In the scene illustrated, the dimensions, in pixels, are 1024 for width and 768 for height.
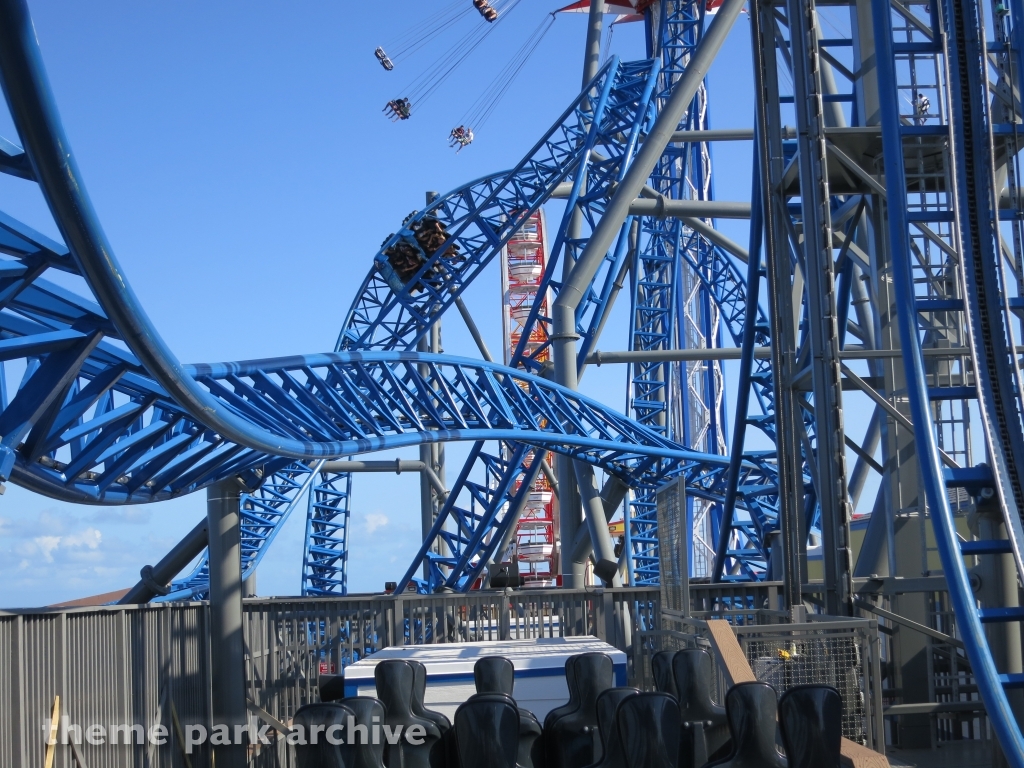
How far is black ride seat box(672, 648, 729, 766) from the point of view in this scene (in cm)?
478

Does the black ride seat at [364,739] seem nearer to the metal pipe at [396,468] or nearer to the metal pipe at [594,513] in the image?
the metal pipe at [594,513]

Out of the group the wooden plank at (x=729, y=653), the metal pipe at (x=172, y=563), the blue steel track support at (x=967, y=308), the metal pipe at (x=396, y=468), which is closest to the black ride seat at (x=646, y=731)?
the wooden plank at (x=729, y=653)

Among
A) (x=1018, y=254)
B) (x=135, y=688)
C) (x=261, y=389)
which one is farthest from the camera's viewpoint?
(x=261, y=389)

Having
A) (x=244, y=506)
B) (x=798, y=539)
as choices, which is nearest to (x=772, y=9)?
(x=798, y=539)

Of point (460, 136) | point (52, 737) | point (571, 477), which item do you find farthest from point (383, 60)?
point (52, 737)

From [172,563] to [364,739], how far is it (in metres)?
13.1

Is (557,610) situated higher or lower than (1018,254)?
lower

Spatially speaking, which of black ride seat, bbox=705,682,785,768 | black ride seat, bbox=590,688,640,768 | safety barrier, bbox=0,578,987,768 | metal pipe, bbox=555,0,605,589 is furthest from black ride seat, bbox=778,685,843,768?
metal pipe, bbox=555,0,605,589

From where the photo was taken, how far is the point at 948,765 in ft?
23.7

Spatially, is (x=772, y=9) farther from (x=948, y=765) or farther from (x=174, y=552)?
(x=174, y=552)

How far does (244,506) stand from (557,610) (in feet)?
44.5

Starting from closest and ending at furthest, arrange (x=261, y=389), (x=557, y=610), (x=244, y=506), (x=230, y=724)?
(x=230, y=724), (x=557, y=610), (x=261, y=389), (x=244, y=506)

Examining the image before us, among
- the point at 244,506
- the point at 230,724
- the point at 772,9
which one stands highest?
the point at 772,9

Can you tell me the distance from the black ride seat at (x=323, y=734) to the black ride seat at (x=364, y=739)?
0.05 meters
